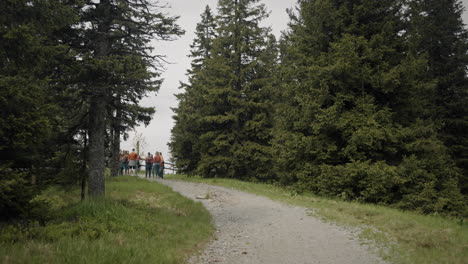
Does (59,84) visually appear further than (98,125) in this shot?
No

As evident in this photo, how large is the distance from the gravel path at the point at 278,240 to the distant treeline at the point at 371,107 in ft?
14.2

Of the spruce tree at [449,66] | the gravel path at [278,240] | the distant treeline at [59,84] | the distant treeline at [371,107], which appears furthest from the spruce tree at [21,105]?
the spruce tree at [449,66]

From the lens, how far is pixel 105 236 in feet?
19.6

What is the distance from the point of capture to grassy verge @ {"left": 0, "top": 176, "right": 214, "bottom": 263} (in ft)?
15.5

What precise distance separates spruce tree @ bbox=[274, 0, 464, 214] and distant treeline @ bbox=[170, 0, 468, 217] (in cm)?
5

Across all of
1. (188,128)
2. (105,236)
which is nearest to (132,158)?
(188,128)

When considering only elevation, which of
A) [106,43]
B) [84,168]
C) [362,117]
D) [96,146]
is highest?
A: [106,43]

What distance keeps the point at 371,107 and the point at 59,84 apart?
487 inches

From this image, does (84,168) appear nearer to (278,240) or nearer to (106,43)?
(106,43)

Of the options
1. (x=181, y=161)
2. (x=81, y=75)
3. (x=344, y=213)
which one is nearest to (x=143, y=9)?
(x=81, y=75)

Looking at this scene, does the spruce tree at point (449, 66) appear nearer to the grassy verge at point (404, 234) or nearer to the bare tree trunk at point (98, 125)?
the grassy verge at point (404, 234)

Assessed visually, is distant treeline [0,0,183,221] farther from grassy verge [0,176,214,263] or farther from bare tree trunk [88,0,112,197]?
grassy verge [0,176,214,263]

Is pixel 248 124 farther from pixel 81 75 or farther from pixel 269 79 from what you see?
pixel 81 75

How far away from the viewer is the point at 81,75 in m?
8.41
